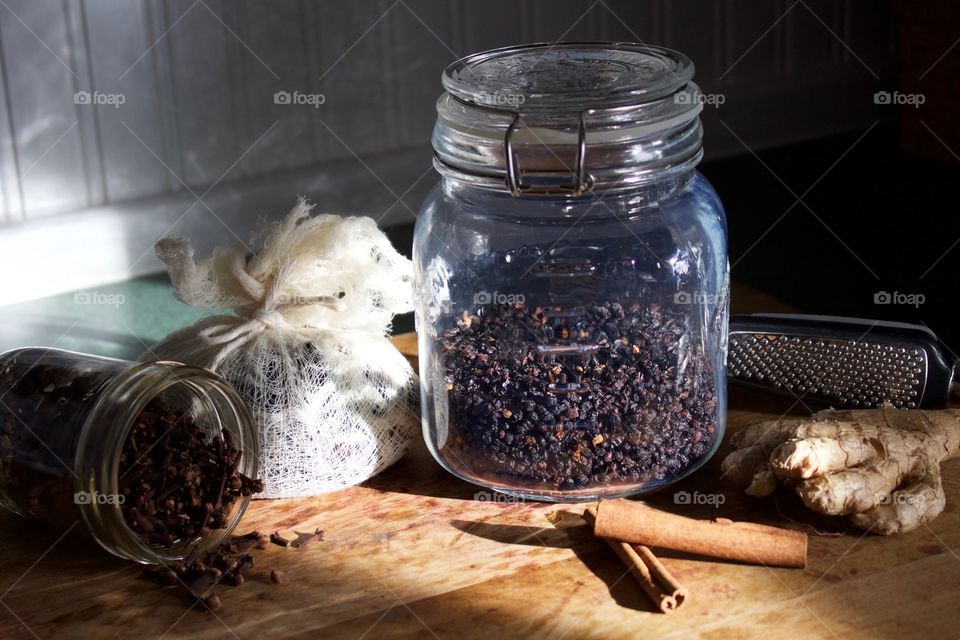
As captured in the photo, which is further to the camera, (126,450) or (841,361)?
(841,361)

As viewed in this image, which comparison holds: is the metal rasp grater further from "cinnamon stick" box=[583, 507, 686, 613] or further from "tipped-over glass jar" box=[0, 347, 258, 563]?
"tipped-over glass jar" box=[0, 347, 258, 563]

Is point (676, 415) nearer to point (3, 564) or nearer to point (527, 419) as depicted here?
point (527, 419)

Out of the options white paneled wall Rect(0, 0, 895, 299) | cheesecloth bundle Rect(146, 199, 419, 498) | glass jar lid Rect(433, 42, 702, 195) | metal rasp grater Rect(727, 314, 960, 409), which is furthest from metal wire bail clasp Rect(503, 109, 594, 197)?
white paneled wall Rect(0, 0, 895, 299)

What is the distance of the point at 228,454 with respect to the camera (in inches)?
36.5

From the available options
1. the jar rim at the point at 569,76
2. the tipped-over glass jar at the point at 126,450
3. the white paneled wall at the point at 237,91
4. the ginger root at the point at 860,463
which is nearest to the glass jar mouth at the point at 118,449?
the tipped-over glass jar at the point at 126,450

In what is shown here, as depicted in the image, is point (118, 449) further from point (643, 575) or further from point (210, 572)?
point (643, 575)

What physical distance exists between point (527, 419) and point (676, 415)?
124 mm

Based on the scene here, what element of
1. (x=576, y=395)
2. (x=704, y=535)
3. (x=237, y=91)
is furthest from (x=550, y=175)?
(x=237, y=91)

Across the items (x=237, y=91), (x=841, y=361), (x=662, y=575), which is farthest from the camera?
(x=237, y=91)

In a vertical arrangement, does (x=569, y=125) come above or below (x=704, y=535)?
above

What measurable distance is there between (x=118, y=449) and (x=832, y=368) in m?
0.64

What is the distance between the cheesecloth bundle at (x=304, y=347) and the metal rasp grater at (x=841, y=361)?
13.4 inches

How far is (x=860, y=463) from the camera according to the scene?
924mm

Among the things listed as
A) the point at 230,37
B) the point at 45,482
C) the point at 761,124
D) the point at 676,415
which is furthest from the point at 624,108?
the point at 761,124
